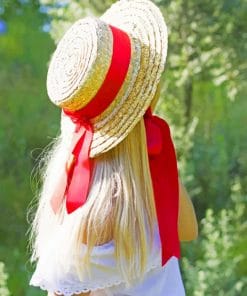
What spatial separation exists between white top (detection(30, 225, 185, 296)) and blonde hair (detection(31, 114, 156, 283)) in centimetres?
2

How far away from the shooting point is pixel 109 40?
2191mm

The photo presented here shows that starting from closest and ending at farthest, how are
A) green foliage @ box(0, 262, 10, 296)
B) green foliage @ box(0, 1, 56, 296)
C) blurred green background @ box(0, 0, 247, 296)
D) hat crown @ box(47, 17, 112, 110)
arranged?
1. hat crown @ box(47, 17, 112, 110)
2. green foliage @ box(0, 262, 10, 296)
3. blurred green background @ box(0, 0, 247, 296)
4. green foliage @ box(0, 1, 56, 296)

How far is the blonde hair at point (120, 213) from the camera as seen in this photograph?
2.18 m

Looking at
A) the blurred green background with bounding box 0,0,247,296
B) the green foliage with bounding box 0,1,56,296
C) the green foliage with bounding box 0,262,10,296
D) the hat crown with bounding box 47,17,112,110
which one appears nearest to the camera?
the hat crown with bounding box 47,17,112,110

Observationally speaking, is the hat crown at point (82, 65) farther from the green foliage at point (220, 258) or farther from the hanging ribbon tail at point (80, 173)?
the green foliage at point (220, 258)

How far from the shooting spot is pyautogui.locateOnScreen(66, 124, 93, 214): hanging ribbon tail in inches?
86.7

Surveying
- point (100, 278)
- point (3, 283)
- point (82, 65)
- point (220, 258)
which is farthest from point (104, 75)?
point (220, 258)

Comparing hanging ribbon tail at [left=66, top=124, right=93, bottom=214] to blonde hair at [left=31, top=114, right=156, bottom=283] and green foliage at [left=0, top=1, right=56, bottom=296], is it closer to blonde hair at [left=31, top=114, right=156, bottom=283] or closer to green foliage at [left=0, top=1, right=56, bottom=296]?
blonde hair at [left=31, top=114, right=156, bottom=283]

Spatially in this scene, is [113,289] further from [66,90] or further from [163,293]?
[66,90]

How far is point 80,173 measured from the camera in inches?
87.3

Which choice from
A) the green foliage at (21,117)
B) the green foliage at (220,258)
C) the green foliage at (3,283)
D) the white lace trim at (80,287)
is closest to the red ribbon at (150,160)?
the white lace trim at (80,287)

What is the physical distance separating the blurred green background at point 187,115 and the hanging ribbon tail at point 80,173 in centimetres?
156

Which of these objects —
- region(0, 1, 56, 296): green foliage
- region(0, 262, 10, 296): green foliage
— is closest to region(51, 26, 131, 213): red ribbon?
region(0, 262, 10, 296): green foliage

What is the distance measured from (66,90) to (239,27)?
1768 mm
